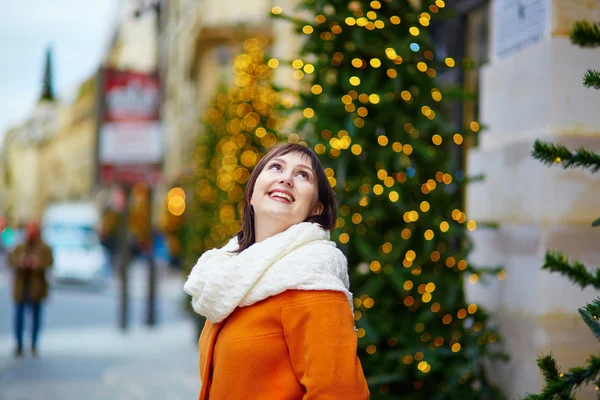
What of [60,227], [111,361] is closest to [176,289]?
[60,227]

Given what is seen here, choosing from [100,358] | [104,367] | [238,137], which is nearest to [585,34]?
[238,137]

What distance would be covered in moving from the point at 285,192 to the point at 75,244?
25.9 meters

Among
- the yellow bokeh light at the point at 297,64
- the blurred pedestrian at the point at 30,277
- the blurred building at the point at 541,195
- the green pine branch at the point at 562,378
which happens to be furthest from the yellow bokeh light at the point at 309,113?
the blurred pedestrian at the point at 30,277

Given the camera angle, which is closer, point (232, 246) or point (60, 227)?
point (232, 246)

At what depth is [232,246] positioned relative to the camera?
2662 millimetres

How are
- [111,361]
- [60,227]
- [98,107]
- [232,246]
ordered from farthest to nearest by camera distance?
[60,227]
[98,107]
[111,361]
[232,246]

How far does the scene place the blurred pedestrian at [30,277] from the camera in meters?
11.1

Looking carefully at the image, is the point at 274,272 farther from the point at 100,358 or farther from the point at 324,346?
the point at 100,358

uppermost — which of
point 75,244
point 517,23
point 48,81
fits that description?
point 48,81

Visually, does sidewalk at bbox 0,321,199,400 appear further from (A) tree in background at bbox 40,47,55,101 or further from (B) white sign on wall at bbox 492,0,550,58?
(B) white sign on wall at bbox 492,0,550,58

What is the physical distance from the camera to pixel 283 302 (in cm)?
227

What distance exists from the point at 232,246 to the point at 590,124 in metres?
2.54

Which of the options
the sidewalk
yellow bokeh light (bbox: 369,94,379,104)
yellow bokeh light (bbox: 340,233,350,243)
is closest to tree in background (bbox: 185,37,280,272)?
the sidewalk

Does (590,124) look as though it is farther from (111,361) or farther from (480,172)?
(111,361)
